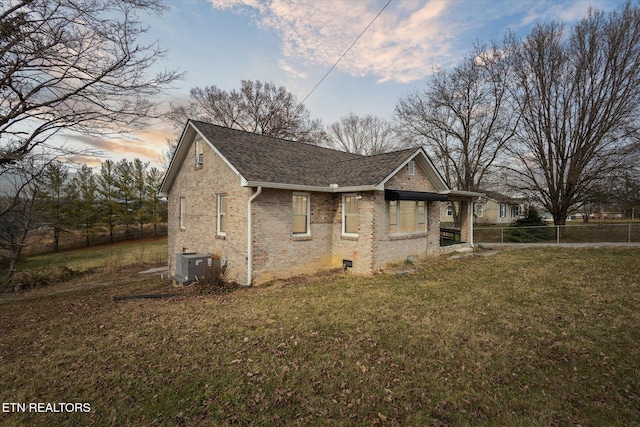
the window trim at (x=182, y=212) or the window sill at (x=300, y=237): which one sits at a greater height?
the window trim at (x=182, y=212)

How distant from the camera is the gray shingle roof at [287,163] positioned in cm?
981

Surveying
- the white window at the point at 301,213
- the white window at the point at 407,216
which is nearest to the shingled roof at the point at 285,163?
the white window at the point at 301,213

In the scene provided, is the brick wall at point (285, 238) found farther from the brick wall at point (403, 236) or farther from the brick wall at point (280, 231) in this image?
the brick wall at point (403, 236)

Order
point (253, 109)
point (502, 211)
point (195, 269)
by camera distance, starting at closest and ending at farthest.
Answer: point (195, 269)
point (253, 109)
point (502, 211)

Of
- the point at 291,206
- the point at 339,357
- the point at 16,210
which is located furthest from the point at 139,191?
the point at 339,357

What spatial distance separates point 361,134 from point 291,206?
2954 cm

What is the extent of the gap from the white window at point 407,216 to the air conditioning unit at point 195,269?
7.00 metres

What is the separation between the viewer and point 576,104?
19.1 meters

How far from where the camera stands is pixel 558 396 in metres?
3.49

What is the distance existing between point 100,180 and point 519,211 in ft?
196

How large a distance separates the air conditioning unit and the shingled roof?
356 cm

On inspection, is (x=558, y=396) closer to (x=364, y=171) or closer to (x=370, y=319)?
(x=370, y=319)

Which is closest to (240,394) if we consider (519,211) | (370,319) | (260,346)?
(260,346)

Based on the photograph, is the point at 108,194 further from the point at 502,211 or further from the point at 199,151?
the point at 502,211
